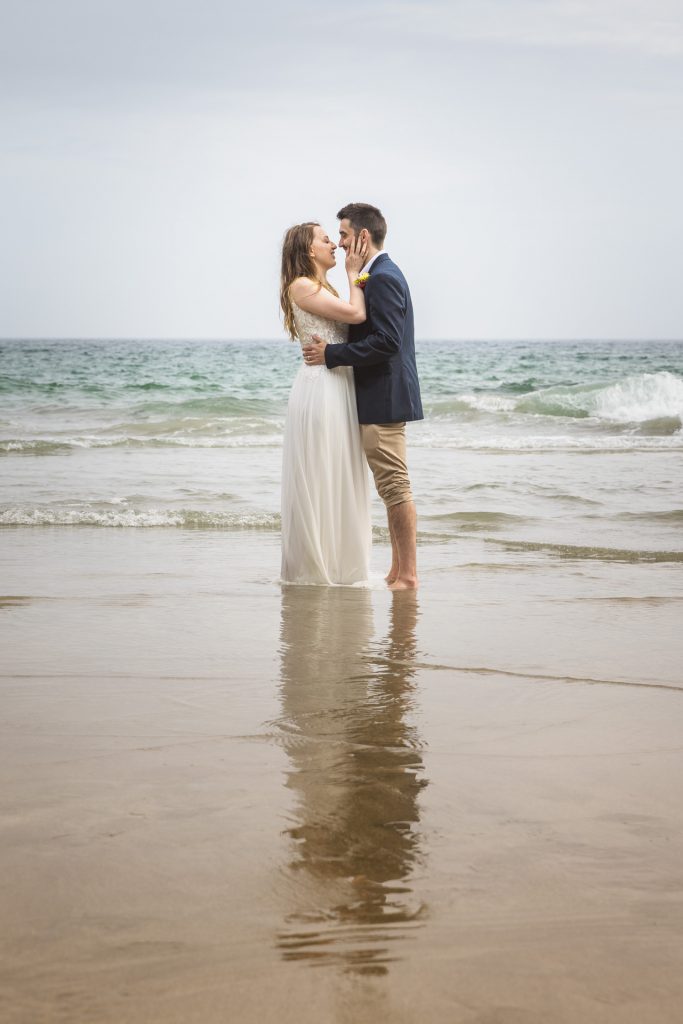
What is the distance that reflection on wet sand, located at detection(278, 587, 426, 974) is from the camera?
1.50m

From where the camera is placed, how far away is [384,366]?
4809mm

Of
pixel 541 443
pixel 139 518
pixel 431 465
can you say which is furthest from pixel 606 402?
pixel 139 518

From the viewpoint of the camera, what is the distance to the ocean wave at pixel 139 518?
6992 mm

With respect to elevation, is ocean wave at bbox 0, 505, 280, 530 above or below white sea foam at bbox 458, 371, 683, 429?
below

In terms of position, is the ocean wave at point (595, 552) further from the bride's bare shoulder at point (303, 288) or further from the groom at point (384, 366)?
the bride's bare shoulder at point (303, 288)

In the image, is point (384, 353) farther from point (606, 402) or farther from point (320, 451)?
point (606, 402)

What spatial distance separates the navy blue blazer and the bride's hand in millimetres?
67

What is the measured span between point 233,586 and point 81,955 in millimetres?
3357

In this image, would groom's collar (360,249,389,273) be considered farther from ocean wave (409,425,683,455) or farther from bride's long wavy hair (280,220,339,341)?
ocean wave (409,425,683,455)

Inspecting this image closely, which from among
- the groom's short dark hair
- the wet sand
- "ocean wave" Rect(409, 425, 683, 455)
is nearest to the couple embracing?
the groom's short dark hair

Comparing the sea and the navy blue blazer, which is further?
the sea

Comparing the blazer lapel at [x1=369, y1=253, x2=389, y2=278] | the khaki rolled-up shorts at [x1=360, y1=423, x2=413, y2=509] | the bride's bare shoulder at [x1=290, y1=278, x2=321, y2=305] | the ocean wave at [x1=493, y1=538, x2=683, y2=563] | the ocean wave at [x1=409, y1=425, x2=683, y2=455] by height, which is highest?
the blazer lapel at [x1=369, y1=253, x2=389, y2=278]

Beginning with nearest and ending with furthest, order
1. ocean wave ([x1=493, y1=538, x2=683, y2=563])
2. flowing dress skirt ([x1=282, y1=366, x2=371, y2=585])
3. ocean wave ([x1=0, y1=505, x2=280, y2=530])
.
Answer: flowing dress skirt ([x1=282, y1=366, x2=371, y2=585]) < ocean wave ([x1=493, y1=538, x2=683, y2=563]) < ocean wave ([x1=0, y1=505, x2=280, y2=530])

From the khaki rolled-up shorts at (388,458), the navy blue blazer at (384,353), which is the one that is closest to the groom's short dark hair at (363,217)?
the navy blue blazer at (384,353)
